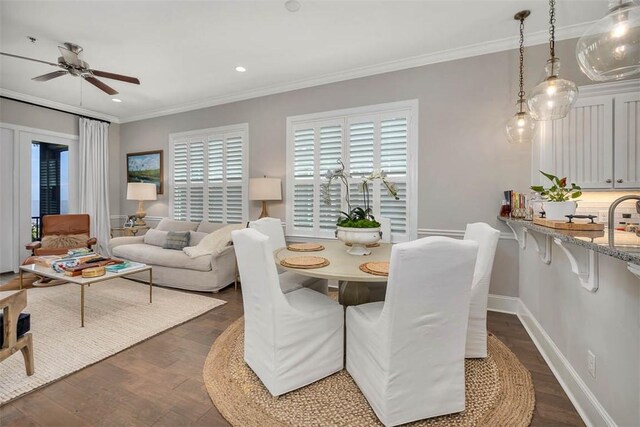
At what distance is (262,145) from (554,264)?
365 cm

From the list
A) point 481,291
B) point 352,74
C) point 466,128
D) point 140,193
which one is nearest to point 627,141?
point 466,128

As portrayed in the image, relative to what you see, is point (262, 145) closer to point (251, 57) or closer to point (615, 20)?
point (251, 57)

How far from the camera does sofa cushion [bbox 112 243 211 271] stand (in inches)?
140

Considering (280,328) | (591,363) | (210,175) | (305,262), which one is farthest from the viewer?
(210,175)

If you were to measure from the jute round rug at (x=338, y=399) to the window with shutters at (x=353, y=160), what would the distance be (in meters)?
1.71

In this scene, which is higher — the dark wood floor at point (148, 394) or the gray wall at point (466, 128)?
the gray wall at point (466, 128)

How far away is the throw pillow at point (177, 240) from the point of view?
4.12 m

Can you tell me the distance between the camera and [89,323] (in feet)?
8.65

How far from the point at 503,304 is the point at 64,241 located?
19.2 ft

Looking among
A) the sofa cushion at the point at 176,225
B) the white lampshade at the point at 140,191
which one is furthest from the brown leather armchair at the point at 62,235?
the sofa cushion at the point at 176,225

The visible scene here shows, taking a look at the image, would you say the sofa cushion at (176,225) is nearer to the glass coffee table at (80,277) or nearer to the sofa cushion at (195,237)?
the sofa cushion at (195,237)

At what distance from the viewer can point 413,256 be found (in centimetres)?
129

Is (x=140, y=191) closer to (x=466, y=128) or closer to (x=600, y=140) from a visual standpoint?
(x=466, y=128)

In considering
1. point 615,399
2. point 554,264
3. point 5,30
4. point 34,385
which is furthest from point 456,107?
point 5,30
